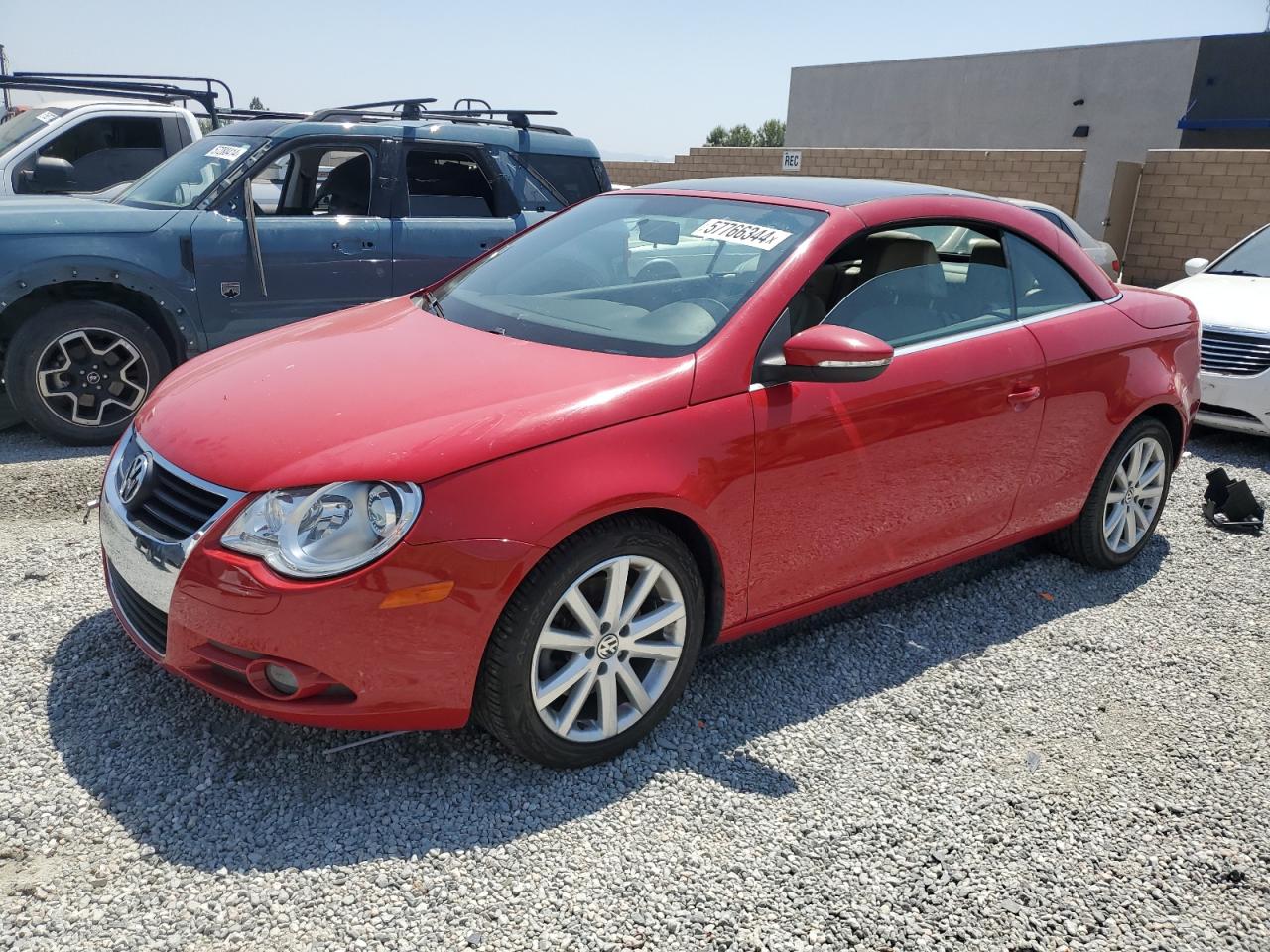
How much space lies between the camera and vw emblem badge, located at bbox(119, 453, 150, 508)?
2.84 metres

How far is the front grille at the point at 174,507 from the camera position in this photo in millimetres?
2631

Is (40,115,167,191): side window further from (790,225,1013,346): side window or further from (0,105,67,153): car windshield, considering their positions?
(790,225,1013,346): side window

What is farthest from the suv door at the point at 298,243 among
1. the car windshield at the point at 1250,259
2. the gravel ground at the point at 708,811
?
the car windshield at the point at 1250,259

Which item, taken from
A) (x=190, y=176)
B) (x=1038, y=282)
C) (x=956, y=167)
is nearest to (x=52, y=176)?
(x=190, y=176)

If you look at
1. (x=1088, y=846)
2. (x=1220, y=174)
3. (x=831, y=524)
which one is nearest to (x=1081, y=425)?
(x=831, y=524)

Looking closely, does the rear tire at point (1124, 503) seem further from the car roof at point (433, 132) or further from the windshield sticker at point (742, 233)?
the car roof at point (433, 132)

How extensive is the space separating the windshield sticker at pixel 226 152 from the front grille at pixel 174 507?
4253 mm

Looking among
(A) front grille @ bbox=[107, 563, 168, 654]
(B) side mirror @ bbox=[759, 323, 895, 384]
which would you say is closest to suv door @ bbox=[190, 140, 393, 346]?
(A) front grille @ bbox=[107, 563, 168, 654]

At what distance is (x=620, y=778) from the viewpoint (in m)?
2.92

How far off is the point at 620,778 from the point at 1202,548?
357 centimetres

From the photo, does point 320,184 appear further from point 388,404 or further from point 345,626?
point 345,626

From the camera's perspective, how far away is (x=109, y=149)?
346 inches

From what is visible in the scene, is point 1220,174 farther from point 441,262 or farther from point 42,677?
point 42,677

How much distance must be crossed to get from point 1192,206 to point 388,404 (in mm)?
15150
